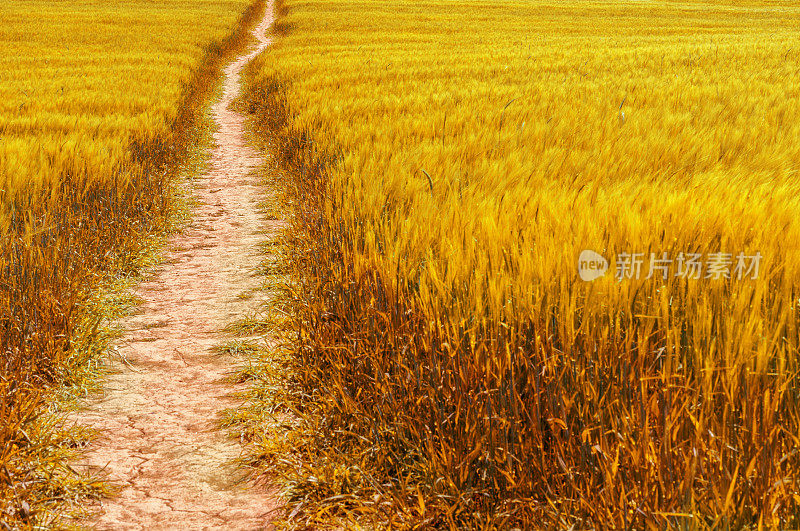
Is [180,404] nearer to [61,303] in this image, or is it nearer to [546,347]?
[61,303]

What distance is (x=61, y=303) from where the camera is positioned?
2.99m

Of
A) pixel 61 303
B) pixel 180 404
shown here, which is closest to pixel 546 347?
pixel 180 404

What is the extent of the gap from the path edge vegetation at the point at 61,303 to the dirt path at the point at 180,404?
119 millimetres

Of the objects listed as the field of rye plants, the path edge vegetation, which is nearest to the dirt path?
the path edge vegetation

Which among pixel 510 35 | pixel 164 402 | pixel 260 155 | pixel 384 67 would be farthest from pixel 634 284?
pixel 510 35

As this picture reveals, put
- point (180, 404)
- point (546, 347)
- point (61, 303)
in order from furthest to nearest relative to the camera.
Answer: point (61, 303), point (180, 404), point (546, 347)

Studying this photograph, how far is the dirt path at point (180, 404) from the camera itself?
6.31ft

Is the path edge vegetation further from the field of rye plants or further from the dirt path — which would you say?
the field of rye plants

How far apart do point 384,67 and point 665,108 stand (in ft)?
22.2

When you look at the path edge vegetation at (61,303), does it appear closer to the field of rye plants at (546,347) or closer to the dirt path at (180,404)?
the dirt path at (180,404)

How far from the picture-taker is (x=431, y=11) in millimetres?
34812

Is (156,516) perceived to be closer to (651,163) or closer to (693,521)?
(693,521)

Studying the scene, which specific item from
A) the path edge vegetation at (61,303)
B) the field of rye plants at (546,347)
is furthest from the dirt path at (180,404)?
the field of rye plants at (546,347)

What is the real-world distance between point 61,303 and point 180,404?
0.96m
